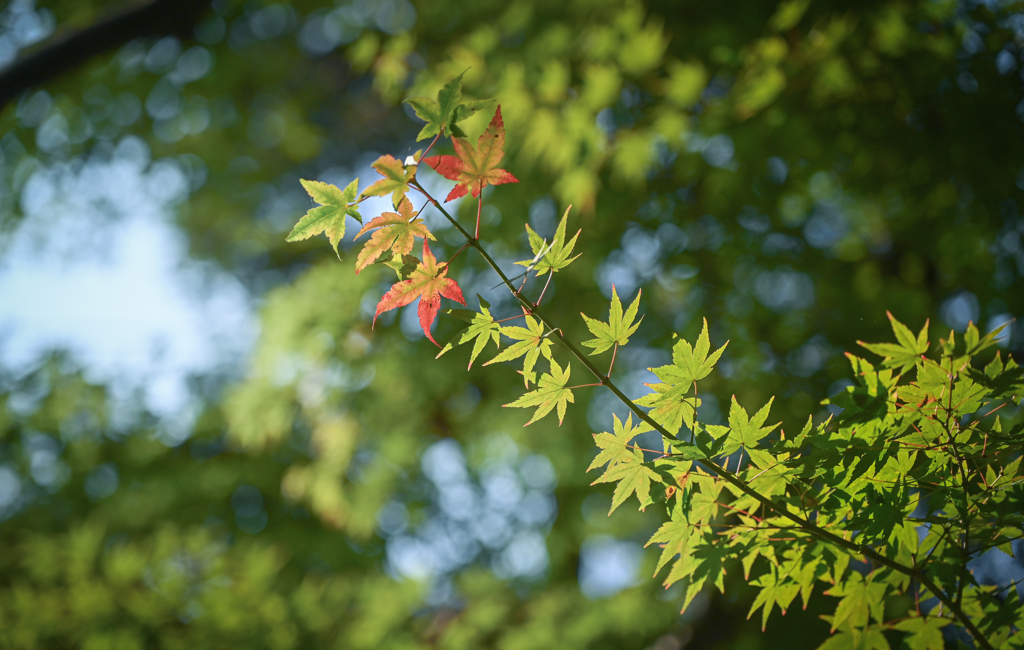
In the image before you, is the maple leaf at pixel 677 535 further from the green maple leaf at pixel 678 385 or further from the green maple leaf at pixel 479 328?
the green maple leaf at pixel 479 328

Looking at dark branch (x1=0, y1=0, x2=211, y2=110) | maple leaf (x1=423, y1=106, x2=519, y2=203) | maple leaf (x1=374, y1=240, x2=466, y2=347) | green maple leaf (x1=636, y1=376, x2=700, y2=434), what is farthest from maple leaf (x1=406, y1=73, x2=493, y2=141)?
dark branch (x1=0, y1=0, x2=211, y2=110)

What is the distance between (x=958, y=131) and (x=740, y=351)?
0.83m

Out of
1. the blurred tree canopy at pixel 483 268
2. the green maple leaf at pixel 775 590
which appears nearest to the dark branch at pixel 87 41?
the blurred tree canopy at pixel 483 268

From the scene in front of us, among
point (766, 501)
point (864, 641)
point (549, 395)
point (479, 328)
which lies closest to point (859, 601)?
point (864, 641)

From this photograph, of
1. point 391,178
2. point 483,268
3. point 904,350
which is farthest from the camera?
point 483,268

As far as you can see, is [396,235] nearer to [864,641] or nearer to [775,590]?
[775,590]

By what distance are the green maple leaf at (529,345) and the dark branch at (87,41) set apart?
2.32 metres

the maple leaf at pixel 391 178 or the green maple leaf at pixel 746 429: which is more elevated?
the maple leaf at pixel 391 178

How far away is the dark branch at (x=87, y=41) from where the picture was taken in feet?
6.04

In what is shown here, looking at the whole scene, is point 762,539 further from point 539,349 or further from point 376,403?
point 376,403

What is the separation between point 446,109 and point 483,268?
138 centimetres

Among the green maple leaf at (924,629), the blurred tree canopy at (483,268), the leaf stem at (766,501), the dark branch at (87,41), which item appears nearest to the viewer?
the leaf stem at (766,501)

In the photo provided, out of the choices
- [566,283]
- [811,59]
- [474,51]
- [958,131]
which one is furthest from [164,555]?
[958,131]

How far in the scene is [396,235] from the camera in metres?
0.61
